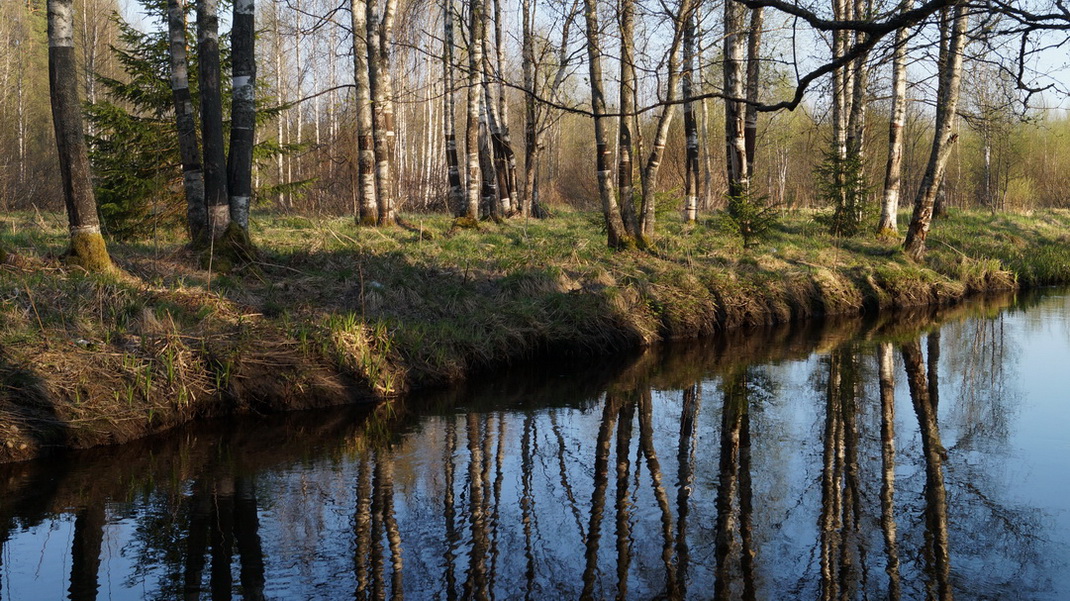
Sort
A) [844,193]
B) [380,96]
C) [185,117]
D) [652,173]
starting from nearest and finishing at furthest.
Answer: [185,117] < [652,173] < [380,96] < [844,193]

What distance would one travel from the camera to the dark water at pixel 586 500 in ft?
15.8

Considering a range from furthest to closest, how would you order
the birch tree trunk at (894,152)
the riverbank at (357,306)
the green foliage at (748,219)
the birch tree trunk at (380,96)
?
1. the birch tree trunk at (894,152)
2. the green foliage at (748,219)
3. the birch tree trunk at (380,96)
4. the riverbank at (357,306)

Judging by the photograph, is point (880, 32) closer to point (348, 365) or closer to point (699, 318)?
point (348, 365)

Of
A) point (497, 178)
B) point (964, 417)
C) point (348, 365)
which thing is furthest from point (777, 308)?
point (497, 178)

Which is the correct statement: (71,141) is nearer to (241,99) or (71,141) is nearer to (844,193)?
(241,99)

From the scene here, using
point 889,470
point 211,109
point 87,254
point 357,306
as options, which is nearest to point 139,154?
point 211,109

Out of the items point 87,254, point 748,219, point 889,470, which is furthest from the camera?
point 748,219

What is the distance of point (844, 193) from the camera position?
18109 mm

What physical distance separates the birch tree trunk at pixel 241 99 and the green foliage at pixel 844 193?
11.1 m

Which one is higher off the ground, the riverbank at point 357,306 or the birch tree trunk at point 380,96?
the birch tree trunk at point 380,96

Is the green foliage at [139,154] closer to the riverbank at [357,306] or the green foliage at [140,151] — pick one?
the green foliage at [140,151]

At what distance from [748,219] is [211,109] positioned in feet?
29.8

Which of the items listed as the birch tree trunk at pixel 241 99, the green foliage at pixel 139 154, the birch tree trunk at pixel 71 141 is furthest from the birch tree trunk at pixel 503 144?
the birch tree trunk at pixel 71 141

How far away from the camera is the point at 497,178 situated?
68.7ft
